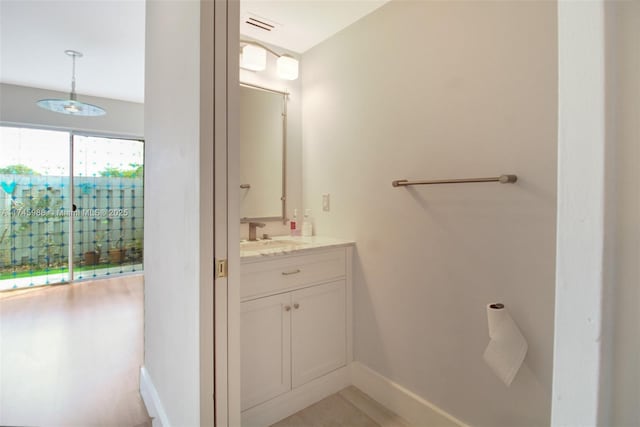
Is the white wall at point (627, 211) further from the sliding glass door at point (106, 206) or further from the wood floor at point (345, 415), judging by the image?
the sliding glass door at point (106, 206)

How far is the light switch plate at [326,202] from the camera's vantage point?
2.29 metres

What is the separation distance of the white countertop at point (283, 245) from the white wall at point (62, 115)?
3.51 metres

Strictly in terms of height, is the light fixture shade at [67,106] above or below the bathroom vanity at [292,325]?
above

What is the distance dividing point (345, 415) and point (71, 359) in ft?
6.60

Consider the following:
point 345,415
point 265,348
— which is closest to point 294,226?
point 265,348

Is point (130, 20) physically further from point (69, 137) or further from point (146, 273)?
point (69, 137)

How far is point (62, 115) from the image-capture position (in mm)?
4078

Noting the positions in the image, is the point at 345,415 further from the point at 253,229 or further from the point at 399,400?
the point at 253,229

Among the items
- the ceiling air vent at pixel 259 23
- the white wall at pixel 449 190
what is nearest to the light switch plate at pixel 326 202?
the white wall at pixel 449 190

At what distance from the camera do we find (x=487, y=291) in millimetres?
1450

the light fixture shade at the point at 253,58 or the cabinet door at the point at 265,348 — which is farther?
the light fixture shade at the point at 253,58

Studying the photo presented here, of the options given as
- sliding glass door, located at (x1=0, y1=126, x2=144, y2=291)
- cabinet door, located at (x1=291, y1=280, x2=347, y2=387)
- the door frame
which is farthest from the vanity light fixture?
sliding glass door, located at (x1=0, y1=126, x2=144, y2=291)

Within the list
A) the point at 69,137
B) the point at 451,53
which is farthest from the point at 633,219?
the point at 69,137

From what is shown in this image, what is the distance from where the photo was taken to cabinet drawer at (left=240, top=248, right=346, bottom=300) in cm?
165
